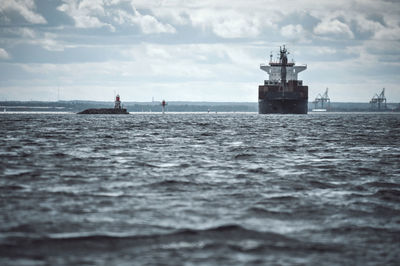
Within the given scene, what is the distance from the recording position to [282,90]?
13925 cm

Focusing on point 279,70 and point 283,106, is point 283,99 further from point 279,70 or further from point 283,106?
point 279,70

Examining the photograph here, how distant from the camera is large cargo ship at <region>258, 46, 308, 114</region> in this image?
13100cm

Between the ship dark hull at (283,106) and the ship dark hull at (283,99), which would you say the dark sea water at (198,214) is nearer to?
the ship dark hull at (283,106)

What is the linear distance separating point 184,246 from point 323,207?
3.95 metres

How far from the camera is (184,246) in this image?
22.9ft

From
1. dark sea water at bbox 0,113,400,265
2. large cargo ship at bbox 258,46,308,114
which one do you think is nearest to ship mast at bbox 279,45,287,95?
large cargo ship at bbox 258,46,308,114

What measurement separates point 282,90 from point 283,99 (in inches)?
397

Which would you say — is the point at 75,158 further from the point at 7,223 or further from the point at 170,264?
the point at 170,264

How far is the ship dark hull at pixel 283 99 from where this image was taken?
428 feet

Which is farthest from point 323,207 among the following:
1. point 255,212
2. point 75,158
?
point 75,158

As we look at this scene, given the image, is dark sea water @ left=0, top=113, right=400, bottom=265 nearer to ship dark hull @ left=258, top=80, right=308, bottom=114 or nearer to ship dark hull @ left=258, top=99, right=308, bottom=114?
ship dark hull @ left=258, top=99, right=308, bottom=114

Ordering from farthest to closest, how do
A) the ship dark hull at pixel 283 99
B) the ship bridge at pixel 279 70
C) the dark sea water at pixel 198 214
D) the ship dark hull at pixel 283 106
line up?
1. the ship bridge at pixel 279 70
2. the ship dark hull at pixel 283 99
3. the ship dark hull at pixel 283 106
4. the dark sea water at pixel 198 214

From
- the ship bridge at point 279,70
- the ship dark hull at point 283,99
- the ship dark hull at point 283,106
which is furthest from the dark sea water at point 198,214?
the ship bridge at point 279,70

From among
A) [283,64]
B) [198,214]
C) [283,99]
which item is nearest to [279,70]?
[283,64]
